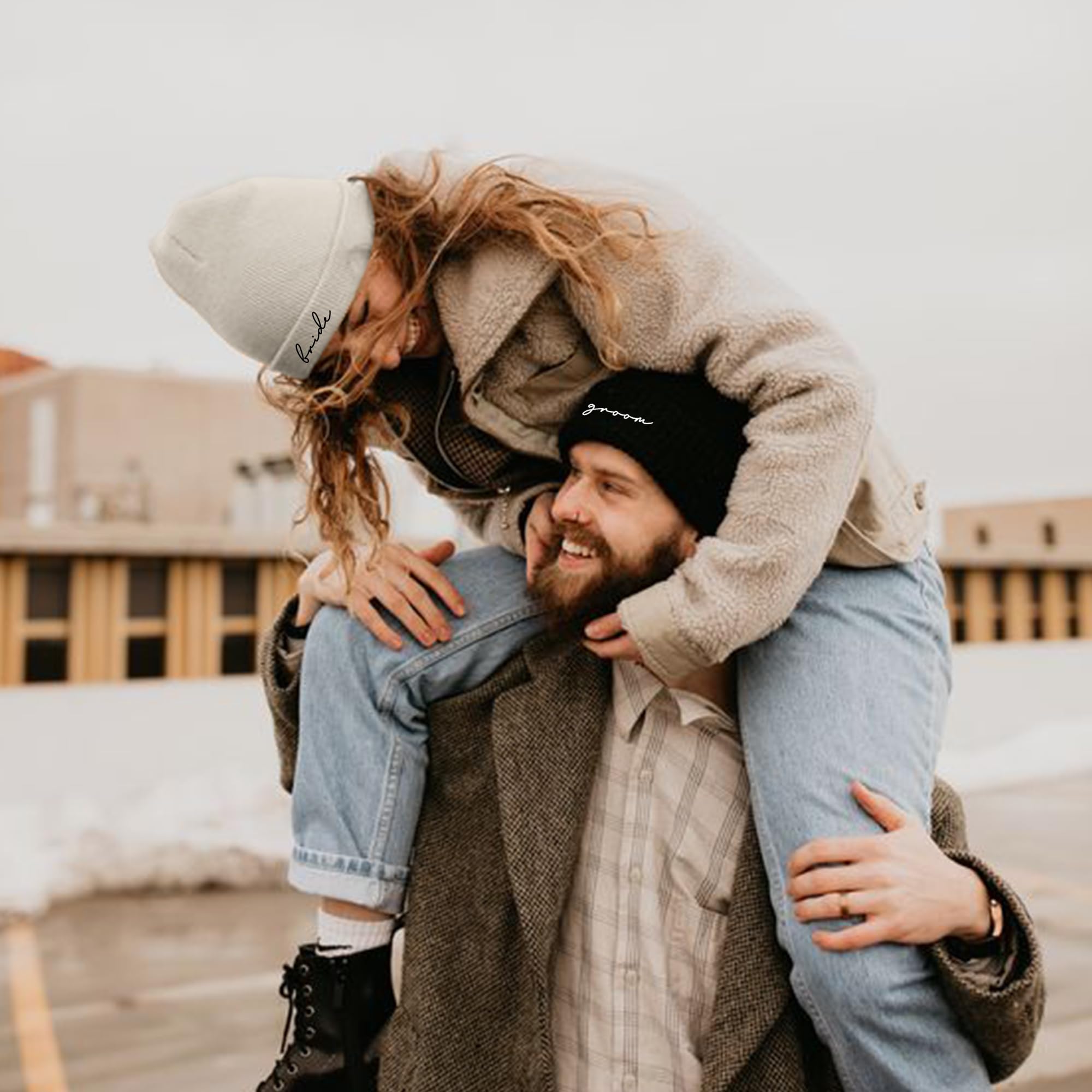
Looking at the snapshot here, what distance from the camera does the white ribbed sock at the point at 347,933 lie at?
1.63 m

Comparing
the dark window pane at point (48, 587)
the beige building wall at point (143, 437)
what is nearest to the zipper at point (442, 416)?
the dark window pane at point (48, 587)

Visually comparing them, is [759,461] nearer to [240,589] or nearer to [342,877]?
[342,877]

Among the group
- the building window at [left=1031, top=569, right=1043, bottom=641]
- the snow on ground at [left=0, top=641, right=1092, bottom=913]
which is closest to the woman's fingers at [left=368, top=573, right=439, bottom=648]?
the snow on ground at [left=0, top=641, right=1092, bottom=913]

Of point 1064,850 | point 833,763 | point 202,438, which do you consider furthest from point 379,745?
point 202,438

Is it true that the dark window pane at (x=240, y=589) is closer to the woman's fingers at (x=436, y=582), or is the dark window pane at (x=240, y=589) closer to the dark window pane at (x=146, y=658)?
the dark window pane at (x=146, y=658)

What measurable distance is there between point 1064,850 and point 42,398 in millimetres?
20386

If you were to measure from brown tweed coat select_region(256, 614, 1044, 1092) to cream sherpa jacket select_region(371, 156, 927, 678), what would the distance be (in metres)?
0.29

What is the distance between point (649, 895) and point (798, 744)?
327 mm

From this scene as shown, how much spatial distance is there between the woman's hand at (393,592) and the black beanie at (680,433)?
0.34m

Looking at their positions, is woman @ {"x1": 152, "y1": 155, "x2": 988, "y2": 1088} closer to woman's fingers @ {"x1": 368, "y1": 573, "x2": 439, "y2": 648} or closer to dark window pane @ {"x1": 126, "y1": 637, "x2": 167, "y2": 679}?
woman's fingers @ {"x1": 368, "y1": 573, "x2": 439, "y2": 648}

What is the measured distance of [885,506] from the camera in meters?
1.59

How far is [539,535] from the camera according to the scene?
1645 millimetres

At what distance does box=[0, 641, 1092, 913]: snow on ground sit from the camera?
4.77m

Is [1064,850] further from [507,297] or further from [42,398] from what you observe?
[42,398]
